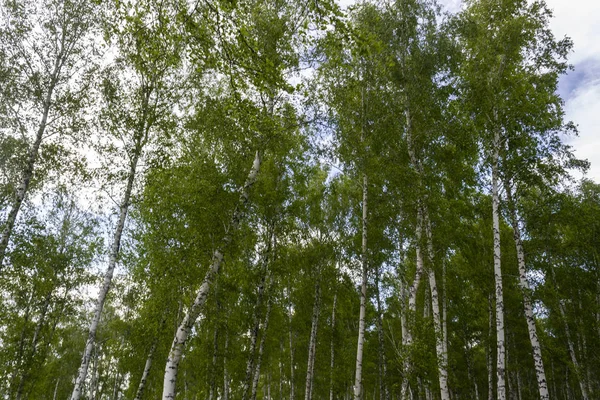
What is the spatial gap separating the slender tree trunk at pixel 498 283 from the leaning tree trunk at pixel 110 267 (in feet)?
40.7

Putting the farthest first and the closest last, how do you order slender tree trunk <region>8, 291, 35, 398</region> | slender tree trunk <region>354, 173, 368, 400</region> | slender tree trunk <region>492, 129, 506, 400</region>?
slender tree trunk <region>8, 291, 35, 398</region>
slender tree trunk <region>354, 173, 368, 400</region>
slender tree trunk <region>492, 129, 506, 400</region>

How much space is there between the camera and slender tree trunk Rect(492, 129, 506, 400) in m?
11.2

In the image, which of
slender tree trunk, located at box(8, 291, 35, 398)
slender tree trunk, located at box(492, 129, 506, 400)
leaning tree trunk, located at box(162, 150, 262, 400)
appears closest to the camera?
leaning tree trunk, located at box(162, 150, 262, 400)

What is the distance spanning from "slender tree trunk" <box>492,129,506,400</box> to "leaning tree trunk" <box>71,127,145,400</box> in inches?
488

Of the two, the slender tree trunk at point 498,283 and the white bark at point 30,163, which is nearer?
the white bark at point 30,163

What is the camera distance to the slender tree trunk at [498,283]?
36.8 ft

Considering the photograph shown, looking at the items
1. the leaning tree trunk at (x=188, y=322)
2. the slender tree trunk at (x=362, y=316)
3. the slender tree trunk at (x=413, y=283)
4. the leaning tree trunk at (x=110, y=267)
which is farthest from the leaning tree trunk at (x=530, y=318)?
the leaning tree trunk at (x=110, y=267)

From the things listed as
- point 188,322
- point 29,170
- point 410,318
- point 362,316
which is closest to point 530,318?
point 410,318

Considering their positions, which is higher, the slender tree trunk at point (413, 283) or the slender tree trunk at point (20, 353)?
the slender tree trunk at point (413, 283)

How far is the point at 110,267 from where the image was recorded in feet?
36.9

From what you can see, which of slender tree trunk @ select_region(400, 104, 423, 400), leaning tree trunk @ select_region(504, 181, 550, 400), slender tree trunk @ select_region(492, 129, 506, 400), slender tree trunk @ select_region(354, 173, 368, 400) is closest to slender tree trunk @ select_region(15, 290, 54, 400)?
slender tree trunk @ select_region(354, 173, 368, 400)

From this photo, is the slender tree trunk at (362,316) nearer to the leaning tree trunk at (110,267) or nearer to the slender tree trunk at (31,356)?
the leaning tree trunk at (110,267)

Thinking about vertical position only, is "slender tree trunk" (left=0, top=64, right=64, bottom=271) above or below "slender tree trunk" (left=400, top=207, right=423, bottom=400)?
above

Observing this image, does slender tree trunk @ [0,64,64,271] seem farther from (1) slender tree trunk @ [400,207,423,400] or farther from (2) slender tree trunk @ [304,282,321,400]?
(2) slender tree trunk @ [304,282,321,400]
